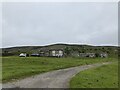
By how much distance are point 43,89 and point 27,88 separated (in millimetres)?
1306

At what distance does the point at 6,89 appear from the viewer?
2055 cm

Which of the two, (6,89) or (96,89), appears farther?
(96,89)

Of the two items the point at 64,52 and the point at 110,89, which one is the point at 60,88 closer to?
the point at 110,89

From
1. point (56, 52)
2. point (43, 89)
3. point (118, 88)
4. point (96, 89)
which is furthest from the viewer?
point (56, 52)

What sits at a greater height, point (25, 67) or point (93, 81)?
point (93, 81)

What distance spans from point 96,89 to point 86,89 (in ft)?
2.94

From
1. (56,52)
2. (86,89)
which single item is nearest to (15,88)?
(86,89)

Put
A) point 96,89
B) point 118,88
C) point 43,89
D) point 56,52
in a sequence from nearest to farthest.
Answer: point 43,89, point 96,89, point 118,88, point 56,52

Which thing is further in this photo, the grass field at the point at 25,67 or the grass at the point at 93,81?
the grass field at the point at 25,67

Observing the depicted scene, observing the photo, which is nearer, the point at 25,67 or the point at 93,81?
the point at 93,81

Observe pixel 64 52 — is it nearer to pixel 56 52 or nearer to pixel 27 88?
pixel 56 52

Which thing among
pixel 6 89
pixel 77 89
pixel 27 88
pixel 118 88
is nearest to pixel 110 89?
pixel 118 88

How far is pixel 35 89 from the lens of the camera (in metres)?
20.4

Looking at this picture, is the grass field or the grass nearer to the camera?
the grass
